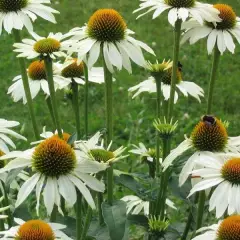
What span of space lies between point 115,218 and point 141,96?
248 cm

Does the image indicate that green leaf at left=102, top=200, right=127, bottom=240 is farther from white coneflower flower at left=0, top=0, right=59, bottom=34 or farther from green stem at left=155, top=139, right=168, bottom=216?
white coneflower flower at left=0, top=0, right=59, bottom=34

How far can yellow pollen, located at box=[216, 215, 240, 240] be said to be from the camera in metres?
1.30

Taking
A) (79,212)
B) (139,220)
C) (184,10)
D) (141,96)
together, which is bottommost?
(141,96)

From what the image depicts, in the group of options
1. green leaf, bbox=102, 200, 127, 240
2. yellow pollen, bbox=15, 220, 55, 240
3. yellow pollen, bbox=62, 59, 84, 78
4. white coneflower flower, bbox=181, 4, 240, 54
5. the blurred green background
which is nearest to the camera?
yellow pollen, bbox=15, 220, 55, 240

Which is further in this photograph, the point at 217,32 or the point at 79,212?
the point at 217,32

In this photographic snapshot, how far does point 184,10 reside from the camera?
1638 millimetres

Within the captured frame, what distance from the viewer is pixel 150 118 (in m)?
3.58

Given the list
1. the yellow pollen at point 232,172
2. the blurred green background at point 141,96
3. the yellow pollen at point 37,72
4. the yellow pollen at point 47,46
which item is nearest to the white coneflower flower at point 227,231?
the yellow pollen at point 232,172

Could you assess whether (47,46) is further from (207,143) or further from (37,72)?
(207,143)

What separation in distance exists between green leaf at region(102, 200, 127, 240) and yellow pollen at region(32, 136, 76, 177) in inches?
5.4

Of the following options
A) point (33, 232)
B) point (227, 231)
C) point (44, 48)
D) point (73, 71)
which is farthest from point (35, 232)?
point (73, 71)

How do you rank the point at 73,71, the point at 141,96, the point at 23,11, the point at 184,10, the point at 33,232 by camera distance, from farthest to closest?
the point at 141,96 < the point at 73,71 < the point at 23,11 < the point at 184,10 < the point at 33,232

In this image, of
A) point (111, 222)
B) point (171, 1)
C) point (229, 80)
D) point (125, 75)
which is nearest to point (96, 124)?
point (125, 75)

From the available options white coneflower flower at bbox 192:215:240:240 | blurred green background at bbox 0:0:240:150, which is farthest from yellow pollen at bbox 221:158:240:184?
blurred green background at bbox 0:0:240:150
